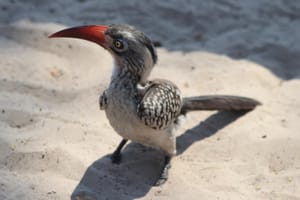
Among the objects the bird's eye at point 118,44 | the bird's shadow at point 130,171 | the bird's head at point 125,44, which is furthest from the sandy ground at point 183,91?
the bird's eye at point 118,44

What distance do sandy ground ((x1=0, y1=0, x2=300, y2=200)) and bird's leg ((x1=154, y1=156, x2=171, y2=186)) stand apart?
0.05 metres

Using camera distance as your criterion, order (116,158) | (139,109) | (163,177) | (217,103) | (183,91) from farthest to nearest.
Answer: (183,91) < (217,103) < (116,158) < (163,177) < (139,109)

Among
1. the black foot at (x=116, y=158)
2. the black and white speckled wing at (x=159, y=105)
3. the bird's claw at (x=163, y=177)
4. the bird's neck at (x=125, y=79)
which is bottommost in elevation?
the bird's claw at (x=163, y=177)

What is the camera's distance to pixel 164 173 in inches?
167

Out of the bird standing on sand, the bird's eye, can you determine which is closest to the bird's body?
the bird standing on sand

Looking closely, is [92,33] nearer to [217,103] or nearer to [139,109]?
[139,109]

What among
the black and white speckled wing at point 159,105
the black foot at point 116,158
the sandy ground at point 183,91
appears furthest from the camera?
the black foot at point 116,158

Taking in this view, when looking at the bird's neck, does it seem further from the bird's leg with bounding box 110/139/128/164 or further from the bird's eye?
the bird's leg with bounding box 110/139/128/164

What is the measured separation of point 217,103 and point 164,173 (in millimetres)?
825

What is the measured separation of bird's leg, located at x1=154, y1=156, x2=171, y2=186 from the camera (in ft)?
13.7

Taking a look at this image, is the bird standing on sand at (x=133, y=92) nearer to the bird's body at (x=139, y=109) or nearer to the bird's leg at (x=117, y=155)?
the bird's body at (x=139, y=109)

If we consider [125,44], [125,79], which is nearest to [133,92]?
[125,79]

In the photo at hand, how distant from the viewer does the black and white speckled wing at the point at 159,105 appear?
3934 mm

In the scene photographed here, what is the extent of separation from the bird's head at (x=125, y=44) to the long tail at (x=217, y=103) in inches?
25.0
